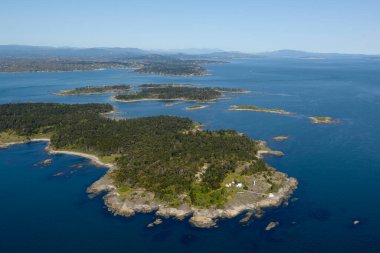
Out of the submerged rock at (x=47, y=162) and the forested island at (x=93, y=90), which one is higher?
the forested island at (x=93, y=90)

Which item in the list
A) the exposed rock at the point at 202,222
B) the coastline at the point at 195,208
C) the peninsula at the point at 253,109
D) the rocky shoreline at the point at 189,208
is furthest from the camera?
the peninsula at the point at 253,109

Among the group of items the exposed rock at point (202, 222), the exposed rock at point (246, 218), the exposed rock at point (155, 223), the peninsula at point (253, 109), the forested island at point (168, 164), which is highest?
the peninsula at point (253, 109)

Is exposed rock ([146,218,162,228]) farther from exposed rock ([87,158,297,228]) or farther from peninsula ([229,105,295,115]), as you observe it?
peninsula ([229,105,295,115])

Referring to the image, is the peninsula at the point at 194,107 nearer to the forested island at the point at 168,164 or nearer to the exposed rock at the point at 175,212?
the forested island at the point at 168,164

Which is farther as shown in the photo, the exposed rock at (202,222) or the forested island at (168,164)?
the forested island at (168,164)

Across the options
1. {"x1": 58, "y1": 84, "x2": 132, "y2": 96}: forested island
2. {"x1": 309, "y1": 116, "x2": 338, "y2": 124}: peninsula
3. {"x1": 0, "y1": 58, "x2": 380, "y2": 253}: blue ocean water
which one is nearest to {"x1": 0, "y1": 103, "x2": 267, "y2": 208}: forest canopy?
{"x1": 0, "y1": 58, "x2": 380, "y2": 253}: blue ocean water

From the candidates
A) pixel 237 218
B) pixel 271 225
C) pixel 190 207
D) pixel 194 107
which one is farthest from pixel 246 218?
pixel 194 107

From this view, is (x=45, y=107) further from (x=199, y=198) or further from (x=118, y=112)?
(x=199, y=198)

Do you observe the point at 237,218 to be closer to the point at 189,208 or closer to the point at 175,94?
the point at 189,208

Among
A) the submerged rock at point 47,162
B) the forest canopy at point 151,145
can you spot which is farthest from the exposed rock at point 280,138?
the submerged rock at point 47,162
